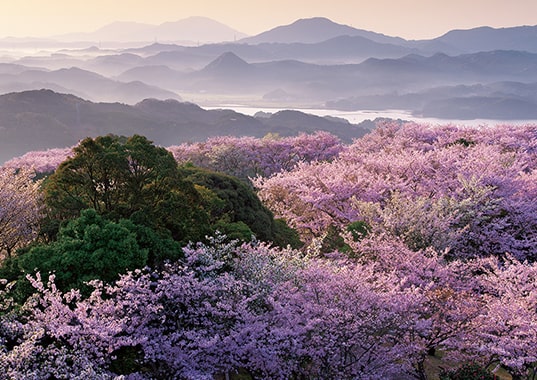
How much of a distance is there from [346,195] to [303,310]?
13.2 meters

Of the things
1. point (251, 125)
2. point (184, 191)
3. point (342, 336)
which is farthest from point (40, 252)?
point (251, 125)

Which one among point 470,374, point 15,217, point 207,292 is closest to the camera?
point 207,292

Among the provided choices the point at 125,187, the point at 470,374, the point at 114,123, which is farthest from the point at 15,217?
the point at 114,123

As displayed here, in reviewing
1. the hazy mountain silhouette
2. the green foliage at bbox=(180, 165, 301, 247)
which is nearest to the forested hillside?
the green foliage at bbox=(180, 165, 301, 247)

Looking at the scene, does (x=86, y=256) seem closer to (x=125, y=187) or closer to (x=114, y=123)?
(x=125, y=187)

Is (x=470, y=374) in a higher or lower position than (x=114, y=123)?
higher

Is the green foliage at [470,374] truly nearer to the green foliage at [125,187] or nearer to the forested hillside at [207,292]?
the forested hillside at [207,292]

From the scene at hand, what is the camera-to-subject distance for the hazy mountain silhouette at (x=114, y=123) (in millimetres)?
126500

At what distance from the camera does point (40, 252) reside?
11.9m

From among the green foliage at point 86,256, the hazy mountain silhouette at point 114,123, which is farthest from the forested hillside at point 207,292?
the hazy mountain silhouette at point 114,123

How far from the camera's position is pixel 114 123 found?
14925 cm

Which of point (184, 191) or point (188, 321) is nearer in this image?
point (188, 321)

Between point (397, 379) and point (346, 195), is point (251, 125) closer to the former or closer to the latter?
point (346, 195)

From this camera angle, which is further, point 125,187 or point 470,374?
point 125,187
